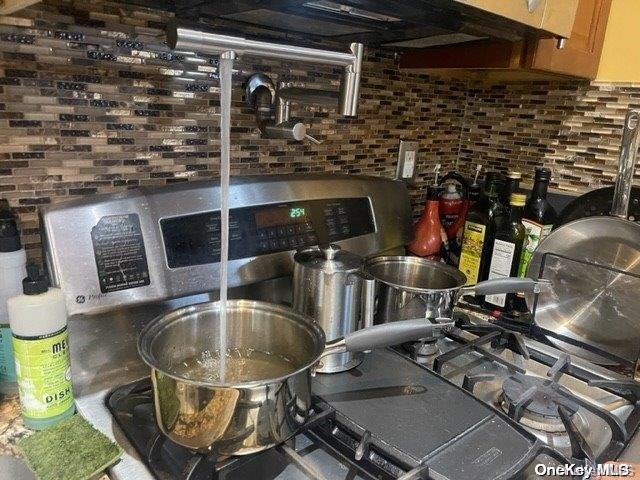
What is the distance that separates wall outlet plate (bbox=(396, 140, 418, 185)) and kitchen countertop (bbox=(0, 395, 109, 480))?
916 mm

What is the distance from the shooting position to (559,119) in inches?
46.6

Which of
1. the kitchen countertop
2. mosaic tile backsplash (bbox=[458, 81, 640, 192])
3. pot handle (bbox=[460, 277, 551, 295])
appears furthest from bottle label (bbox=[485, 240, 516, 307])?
the kitchen countertop

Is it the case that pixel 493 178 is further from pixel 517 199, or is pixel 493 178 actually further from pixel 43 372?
pixel 43 372

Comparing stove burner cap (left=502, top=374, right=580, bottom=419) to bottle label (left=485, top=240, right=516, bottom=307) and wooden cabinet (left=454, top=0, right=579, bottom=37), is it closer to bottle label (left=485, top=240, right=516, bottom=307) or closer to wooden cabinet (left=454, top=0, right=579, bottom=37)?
bottle label (left=485, top=240, right=516, bottom=307)

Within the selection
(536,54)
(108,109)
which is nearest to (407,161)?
(536,54)

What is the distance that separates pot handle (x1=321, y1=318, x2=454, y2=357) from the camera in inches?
25.9

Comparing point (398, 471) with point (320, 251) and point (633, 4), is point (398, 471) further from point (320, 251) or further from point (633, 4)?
point (633, 4)

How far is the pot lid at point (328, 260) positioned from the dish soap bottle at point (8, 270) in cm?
39

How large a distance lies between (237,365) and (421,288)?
1.13 ft

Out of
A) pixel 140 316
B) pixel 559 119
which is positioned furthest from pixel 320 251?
pixel 559 119

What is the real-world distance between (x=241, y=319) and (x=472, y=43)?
0.71 meters

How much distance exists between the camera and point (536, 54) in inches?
35.9

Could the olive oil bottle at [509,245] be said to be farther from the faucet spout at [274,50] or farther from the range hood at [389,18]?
the faucet spout at [274,50]
